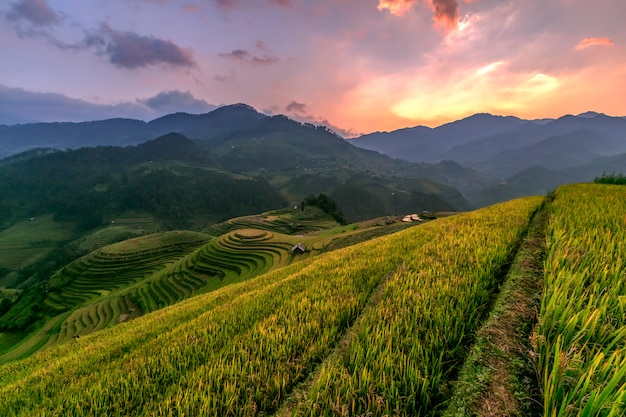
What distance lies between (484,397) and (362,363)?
4.19 ft

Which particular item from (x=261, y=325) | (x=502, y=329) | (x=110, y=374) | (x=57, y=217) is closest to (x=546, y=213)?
(x=502, y=329)

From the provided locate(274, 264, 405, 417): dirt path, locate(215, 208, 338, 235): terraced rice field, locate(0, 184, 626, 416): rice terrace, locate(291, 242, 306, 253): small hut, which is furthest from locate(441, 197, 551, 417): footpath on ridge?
locate(215, 208, 338, 235): terraced rice field

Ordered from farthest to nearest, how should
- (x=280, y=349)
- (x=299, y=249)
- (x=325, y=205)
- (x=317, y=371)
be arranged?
(x=325, y=205) → (x=299, y=249) → (x=280, y=349) → (x=317, y=371)

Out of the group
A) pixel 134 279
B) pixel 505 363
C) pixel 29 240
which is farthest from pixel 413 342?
pixel 29 240

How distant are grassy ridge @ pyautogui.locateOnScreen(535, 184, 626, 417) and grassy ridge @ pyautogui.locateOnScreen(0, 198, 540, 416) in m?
0.92

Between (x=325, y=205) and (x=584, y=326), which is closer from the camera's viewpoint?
(x=584, y=326)

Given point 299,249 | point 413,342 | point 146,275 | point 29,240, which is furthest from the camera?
point 29,240

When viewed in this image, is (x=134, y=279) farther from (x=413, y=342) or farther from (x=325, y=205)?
(x=325, y=205)

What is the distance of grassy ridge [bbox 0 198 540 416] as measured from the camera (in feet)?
10.6

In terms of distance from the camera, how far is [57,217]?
18938 centimetres

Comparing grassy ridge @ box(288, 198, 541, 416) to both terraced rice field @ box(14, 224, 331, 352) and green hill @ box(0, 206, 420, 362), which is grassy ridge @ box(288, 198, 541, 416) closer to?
green hill @ box(0, 206, 420, 362)

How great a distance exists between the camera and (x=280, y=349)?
397 cm

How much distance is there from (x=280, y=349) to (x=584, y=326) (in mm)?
3713

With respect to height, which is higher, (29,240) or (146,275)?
(146,275)
